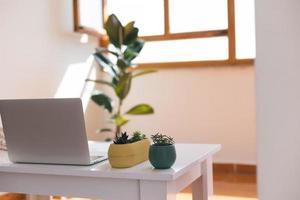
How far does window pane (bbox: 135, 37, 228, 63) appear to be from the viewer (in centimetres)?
371

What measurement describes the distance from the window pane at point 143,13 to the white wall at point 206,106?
Answer: 439 mm

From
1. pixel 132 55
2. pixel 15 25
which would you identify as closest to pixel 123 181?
pixel 15 25

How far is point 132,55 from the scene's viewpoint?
3348 mm

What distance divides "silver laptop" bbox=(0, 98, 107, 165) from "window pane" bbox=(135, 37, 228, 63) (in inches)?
97.6

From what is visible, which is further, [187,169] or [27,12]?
[27,12]

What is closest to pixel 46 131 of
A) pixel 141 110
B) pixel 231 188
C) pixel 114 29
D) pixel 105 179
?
pixel 105 179

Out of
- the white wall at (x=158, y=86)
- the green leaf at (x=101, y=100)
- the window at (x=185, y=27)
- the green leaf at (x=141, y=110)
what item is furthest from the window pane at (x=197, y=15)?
the green leaf at (x=101, y=100)

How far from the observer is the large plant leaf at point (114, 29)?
323 cm

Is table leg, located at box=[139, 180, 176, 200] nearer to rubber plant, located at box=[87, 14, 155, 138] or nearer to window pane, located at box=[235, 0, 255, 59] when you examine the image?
rubber plant, located at box=[87, 14, 155, 138]

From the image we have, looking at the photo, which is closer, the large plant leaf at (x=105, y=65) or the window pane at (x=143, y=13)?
the large plant leaf at (x=105, y=65)

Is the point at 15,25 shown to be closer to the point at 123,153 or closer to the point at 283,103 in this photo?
the point at 123,153

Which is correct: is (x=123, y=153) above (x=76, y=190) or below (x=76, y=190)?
above

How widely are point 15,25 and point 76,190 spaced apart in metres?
1.78

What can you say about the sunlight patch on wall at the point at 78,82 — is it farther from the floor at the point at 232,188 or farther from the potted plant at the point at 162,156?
the potted plant at the point at 162,156
